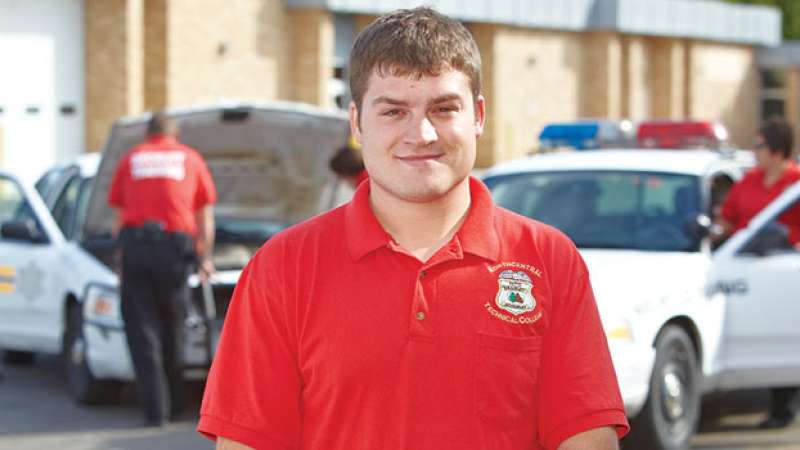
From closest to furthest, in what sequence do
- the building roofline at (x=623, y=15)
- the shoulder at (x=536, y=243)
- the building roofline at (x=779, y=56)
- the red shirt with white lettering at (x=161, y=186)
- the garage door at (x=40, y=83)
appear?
1. the shoulder at (x=536, y=243)
2. the red shirt with white lettering at (x=161, y=186)
3. the garage door at (x=40, y=83)
4. the building roofline at (x=623, y=15)
5. the building roofline at (x=779, y=56)

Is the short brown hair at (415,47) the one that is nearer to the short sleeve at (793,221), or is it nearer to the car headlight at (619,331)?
the car headlight at (619,331)

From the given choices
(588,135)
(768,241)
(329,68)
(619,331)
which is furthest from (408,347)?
(329,68)

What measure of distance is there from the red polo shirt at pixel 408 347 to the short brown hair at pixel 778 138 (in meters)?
7.03

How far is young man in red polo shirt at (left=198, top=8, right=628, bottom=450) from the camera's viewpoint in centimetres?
303

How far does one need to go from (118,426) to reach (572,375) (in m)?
6.92

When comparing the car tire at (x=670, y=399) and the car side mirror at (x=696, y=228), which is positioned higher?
the car side mirror at (x=696, y=228)

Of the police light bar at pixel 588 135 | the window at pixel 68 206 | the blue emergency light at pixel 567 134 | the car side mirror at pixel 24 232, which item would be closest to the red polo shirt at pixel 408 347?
the car side mirror at pixel 24 232

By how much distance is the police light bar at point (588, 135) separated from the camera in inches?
579

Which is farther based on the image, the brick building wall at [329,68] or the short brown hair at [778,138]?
the brick building wall at [329,68]

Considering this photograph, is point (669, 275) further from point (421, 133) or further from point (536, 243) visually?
point (421, 133)

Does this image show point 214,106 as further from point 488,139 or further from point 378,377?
point 488,139

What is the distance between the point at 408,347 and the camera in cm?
303

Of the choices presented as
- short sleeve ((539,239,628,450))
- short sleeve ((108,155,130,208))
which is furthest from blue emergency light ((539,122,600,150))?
short sleeve ((539,239,628,450))

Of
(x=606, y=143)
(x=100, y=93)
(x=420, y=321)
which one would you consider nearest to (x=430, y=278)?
(x=420, y=321)
